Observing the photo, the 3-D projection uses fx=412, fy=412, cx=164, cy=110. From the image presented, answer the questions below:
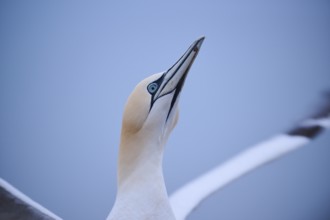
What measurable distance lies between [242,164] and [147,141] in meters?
1.28

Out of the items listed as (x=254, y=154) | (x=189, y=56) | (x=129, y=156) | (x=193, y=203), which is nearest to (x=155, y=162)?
(x=129, y=156)

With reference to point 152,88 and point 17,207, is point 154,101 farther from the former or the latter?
point 17,207

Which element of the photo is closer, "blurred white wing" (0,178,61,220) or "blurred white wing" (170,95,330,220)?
"blurred white wing" (0,178,61,220)

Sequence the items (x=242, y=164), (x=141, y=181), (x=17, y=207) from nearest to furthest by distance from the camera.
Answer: (x=141, y=181), (x=17, y=207), (x=242, y=164)

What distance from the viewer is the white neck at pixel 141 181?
150 cm

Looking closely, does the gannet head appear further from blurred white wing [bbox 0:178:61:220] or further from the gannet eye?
blurred white wing [bbox 0:178:61:220]

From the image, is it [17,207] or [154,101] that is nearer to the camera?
[154,101]

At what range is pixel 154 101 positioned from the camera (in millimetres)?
1546

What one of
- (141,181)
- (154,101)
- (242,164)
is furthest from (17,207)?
(242,164)

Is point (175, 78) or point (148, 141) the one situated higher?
point (175, 78)

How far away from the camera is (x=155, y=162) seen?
1.57 meters

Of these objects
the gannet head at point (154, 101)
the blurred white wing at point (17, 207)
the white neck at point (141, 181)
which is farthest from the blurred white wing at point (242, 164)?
the gannet head at point (154, 101)

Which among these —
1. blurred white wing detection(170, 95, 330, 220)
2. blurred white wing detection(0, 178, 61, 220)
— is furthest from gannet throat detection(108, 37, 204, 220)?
blurred white wing detection(170, 95, 330, 220)

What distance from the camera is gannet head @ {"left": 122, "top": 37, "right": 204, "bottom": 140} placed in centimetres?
153
